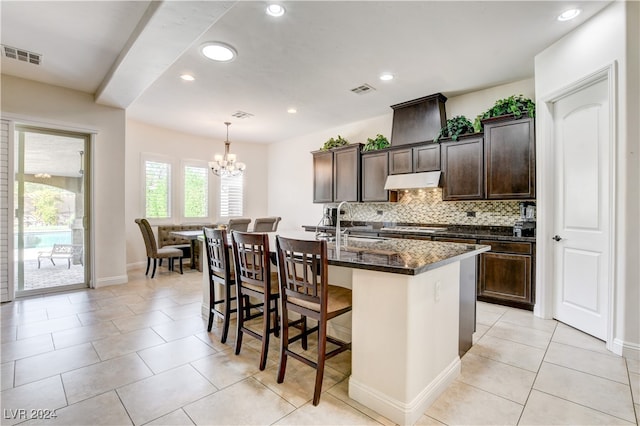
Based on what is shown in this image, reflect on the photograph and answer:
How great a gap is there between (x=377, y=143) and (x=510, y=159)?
2.21m

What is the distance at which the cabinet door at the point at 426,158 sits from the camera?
15.1 feet

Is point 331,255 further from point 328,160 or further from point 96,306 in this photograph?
point 328,160

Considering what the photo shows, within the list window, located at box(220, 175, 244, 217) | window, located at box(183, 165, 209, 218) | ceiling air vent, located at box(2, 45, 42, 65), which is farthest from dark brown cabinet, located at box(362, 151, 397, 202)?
ceiling air vent, located at box(2, 45, 42, 65)

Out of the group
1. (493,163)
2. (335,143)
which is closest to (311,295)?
(493,163)

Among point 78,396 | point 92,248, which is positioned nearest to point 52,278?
point 92,248

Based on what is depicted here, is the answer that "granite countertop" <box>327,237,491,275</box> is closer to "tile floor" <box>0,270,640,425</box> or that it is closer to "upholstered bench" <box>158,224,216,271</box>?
"tile floor" <box>0,270,640,425</box>

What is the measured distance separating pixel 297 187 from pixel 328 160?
1557 millimetres

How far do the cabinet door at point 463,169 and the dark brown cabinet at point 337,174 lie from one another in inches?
65.0

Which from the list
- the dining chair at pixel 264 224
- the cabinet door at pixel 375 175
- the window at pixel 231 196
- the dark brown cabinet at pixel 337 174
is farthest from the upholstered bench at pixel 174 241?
the cabinet door at pixel 375 175

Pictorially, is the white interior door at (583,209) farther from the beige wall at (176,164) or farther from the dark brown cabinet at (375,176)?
the beige wall at (176,164)

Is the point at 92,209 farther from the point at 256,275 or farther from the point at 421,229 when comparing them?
the point at 421,229

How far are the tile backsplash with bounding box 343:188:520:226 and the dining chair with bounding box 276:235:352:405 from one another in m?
3.13

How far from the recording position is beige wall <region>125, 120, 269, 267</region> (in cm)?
614

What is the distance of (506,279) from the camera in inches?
146
